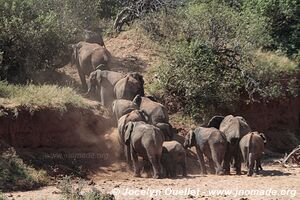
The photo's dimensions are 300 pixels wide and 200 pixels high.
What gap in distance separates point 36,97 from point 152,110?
3542 mm

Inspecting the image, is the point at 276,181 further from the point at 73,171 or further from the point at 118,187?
the point at 73,171

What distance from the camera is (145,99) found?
703 inches

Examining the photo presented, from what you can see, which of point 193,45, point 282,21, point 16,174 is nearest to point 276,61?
point 282,21

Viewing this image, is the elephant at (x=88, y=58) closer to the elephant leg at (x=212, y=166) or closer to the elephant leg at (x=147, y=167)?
the elephant leg at (x=147, y=167)

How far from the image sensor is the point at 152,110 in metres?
17.4

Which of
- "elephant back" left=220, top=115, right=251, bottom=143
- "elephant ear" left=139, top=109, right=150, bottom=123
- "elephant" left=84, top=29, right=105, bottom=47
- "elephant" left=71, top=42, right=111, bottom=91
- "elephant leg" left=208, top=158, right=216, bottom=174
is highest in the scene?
"elephant" left=84, top=29, right=105, bottom=47

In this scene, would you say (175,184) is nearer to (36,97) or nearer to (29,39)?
(36,97)

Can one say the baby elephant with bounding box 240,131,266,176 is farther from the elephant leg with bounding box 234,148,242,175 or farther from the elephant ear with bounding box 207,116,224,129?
the elephant ear with bounding box 207,116,224,129

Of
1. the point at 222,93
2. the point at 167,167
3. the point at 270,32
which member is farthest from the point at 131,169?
the point at 270,32

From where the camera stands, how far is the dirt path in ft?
41.0

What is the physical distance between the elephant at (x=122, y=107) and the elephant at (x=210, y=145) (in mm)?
1930

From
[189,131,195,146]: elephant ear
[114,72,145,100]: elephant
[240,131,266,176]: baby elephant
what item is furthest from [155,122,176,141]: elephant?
[240,131,266,176]: baby elephant

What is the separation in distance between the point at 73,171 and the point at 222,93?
750cm

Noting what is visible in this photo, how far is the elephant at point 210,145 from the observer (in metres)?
16.2
